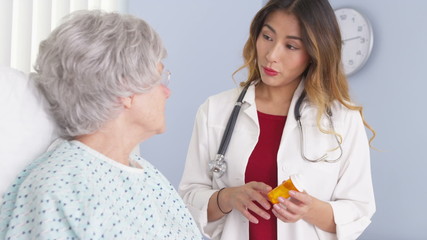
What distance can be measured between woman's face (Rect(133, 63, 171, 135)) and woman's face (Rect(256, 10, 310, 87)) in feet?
1.55

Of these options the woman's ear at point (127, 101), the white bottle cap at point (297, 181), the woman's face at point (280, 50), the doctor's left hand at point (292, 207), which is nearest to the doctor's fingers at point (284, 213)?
the doctor's left hand at point (292, 207)

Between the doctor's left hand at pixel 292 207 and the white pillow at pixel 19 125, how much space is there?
0.63 meters

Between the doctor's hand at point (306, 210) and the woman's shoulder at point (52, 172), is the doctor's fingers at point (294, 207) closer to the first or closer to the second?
the doctor's hand at point (306, 210)

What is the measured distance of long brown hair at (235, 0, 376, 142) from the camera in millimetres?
1585

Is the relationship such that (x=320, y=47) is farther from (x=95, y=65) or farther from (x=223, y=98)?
(x=95, y=65)

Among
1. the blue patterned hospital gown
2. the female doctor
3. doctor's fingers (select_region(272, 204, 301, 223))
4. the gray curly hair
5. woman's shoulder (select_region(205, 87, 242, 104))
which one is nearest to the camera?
the blue patterned hospital gown

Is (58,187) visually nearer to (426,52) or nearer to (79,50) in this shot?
(79,50)

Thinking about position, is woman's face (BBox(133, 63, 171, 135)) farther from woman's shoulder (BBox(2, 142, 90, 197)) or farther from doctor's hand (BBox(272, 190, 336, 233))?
doctor's hand (BBox(272, 190, 336, 233))

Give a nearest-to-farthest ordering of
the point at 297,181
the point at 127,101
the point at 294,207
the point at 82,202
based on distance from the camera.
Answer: the point at 82,202 < the point at 127,101 < the point at 297,181 < the point at 294,207

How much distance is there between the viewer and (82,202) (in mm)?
1039

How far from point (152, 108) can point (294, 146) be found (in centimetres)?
57

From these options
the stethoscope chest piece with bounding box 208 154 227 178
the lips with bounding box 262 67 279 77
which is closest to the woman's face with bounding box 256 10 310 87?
the lips with bounding box 262 67 279 77

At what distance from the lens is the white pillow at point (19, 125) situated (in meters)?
1.15

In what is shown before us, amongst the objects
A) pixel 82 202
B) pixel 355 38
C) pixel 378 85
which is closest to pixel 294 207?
pixel 82 202
